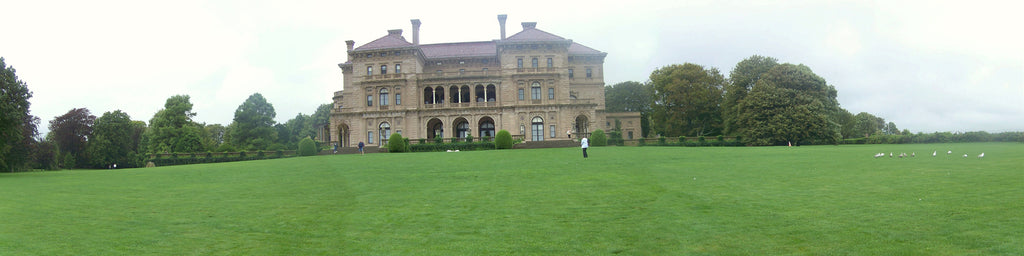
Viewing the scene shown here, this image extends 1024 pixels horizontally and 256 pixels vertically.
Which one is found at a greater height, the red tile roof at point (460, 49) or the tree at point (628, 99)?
the red tile roof at point (460, 49)

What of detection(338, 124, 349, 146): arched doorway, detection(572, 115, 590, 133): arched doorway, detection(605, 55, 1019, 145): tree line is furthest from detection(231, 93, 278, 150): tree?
detection(605, 55, 1019, 145): tree line

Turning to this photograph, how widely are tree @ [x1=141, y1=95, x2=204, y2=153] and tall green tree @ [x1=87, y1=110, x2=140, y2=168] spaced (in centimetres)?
275

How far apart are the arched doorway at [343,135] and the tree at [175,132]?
1885cm

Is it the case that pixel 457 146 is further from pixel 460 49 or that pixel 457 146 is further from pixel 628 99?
pixel 628 99

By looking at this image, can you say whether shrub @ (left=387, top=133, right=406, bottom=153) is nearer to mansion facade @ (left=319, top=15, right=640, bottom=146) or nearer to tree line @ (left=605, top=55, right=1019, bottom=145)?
mansion facade @ (left=319, top=15, right=640, bottom=146)

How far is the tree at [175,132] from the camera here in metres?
65.8

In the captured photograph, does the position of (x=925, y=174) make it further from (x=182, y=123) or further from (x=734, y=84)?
(x=182, y=123)

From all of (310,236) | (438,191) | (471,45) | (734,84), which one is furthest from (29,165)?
(734,84)

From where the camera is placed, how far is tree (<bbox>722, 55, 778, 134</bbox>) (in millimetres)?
55781

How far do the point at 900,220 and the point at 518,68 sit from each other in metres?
51.6

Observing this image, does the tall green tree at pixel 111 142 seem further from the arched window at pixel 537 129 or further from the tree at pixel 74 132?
the arched window at pixel 537 129

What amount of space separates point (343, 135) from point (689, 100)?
1574 inches

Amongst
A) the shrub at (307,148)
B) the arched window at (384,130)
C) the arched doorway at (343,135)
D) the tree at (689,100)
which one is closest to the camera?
the shrub at (307,148)

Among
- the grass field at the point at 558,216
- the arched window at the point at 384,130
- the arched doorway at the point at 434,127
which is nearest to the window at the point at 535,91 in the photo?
the arched doorway at the point at 434,127
